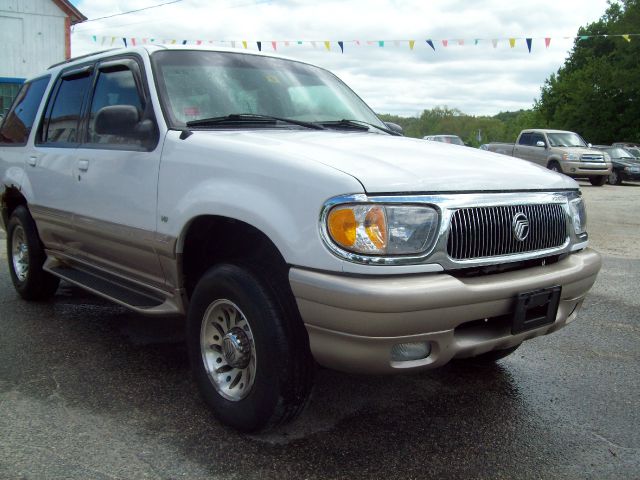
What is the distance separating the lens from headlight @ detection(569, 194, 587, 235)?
3.28m

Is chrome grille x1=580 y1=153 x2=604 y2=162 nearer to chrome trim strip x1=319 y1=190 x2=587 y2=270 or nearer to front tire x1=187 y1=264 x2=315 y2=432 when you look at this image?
chrome trim strip x1=319 y1=190 x2=587 y2=270

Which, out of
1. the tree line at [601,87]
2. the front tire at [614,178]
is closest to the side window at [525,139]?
the front tire at [614,178]

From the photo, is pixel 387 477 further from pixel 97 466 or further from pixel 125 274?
pixel 125 274

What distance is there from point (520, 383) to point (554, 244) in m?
1.03

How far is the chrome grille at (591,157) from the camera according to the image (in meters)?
21.0

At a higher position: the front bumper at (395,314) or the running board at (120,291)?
the front bumper at (395,314)

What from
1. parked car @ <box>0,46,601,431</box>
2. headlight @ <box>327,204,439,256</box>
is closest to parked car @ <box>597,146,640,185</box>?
parked car @ <box>0,46,601,431</box>

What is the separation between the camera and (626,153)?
2519 centimetres

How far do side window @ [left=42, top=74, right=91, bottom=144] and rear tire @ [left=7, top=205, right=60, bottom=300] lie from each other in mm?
731

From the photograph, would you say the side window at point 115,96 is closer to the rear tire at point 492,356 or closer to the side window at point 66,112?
the side window at point 66,112

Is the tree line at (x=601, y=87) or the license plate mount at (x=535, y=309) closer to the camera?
the license plate mount at (x=535, y=309)

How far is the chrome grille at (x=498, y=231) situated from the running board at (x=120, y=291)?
1.55 metres

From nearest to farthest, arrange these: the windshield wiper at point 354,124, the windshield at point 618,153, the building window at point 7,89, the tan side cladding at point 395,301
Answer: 1. the tan side cladding at point 395,301
2. the windshield wiper at point 354,124
3. the building window at point 7,89
4. the windshield at point 618,153

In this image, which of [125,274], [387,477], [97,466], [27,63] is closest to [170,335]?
[125,274]
